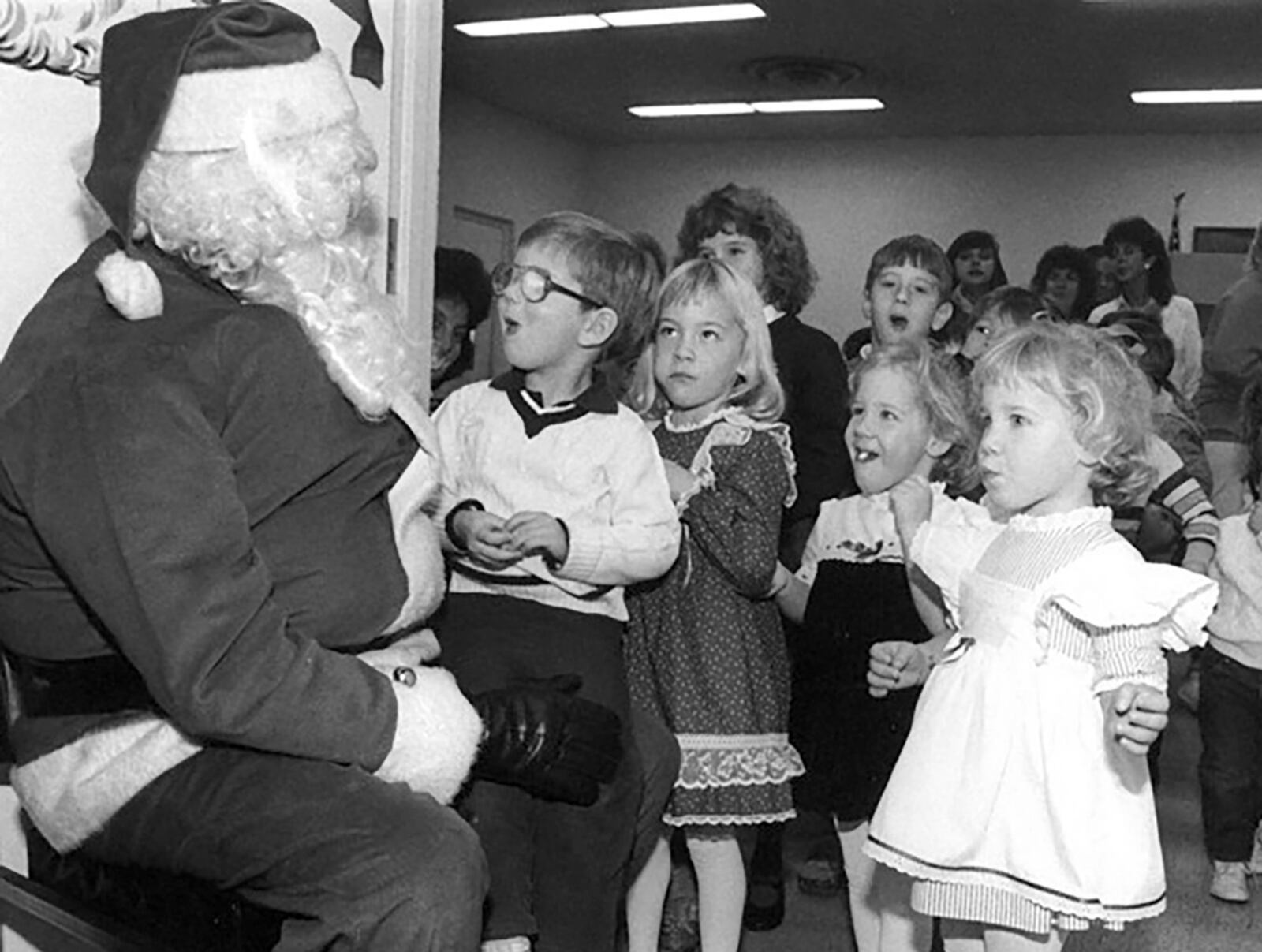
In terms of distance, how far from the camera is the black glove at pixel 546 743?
68.2 inches

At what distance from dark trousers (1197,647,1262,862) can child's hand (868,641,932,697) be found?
1628 mm

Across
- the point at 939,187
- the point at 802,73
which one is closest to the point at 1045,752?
the point at 802,73

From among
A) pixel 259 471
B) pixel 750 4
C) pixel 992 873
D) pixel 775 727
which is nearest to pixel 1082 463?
pixel 992 873

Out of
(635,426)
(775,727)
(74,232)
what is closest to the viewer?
(74,232)

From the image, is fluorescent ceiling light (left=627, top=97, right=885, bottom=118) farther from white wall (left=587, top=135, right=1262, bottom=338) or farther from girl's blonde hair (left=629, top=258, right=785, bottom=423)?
girl's blonde hair (left=629, top=258, right=785, bottom=423)

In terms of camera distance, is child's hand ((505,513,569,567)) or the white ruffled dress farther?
child's hand ((505,513,569,567))

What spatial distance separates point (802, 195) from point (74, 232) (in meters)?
10.1

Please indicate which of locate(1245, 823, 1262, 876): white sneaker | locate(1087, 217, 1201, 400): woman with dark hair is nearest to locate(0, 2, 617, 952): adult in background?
locate(1245, 823, 1262, 876): white sneaker

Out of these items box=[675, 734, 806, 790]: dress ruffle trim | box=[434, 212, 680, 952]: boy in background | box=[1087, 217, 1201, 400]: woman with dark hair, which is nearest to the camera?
box=[434, 212, 680, 952]: boy in background

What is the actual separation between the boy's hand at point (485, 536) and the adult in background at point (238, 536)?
0.45 m

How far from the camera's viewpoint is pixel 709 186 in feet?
39.1

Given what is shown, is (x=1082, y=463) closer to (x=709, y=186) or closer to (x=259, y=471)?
(x=259, y=471)

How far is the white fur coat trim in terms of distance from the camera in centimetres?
160

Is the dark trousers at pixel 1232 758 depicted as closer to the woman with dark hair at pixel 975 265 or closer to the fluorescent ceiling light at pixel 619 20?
the woman with dark hair at pixel 975 265
